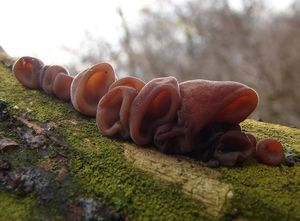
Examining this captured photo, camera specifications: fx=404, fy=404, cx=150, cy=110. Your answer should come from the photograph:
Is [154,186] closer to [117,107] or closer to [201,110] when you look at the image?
[201,110]

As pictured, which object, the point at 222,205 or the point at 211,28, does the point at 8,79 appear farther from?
the point at 211,28

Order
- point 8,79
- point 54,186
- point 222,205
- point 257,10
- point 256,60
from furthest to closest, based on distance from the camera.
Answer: point 257,10 < point 256,60 < point 8,79 < point 54,186 < point 222,205

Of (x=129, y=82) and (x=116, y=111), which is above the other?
(x=129, y=82)

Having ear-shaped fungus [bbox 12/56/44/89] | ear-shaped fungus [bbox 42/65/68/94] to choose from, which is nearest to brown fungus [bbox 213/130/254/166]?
ear-shaped fungus [bbox 42/65/68/94]

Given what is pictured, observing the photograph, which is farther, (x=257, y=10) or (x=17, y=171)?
(x=257, y=10)

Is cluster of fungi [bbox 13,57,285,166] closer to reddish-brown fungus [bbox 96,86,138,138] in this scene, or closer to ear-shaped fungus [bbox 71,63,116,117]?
reddish-brown fungus [bbox 96,86,138,138]

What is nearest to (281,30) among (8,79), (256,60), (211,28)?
(256,60)

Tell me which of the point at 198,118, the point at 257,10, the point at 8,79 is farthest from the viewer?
the point at 257,10

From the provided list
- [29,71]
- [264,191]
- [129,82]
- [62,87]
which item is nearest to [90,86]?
[62,87]
